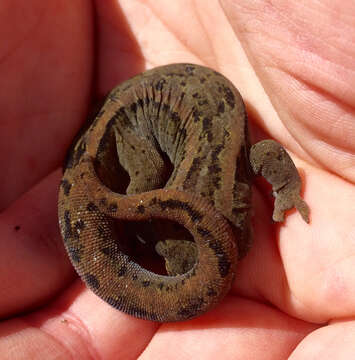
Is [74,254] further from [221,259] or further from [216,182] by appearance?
[216,182]

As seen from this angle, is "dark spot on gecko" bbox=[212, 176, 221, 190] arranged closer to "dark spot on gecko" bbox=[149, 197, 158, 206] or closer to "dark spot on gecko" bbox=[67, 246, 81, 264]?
"dark spot on gecko" bbox=[149, 197, 158, 206]

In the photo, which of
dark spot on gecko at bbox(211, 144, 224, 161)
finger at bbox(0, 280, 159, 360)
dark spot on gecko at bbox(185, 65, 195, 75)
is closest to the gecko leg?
dark spot on gecko at bbox(211, 144, 224, 161)

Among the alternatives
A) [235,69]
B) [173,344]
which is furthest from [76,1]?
[173,344]

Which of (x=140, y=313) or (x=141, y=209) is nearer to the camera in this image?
(x=140, y=313)

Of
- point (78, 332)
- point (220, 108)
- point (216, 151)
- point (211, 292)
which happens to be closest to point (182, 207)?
point (216, 151)

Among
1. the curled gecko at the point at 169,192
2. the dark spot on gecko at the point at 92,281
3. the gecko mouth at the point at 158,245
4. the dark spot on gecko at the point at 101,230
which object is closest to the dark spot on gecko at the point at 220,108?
the curled gecko at the point at 169,192

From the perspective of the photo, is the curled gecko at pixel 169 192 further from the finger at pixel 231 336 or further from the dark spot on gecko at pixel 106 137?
the finger at pixel 231 336
